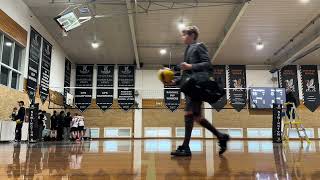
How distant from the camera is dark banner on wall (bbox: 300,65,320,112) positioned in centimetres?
1770

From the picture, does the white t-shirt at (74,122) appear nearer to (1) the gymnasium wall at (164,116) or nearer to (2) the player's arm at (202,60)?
(1) the gymnasium wall at (164,116)

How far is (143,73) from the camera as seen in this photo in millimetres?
18641

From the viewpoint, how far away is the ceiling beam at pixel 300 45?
1252cm

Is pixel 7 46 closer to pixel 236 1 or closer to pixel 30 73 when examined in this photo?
pixel 30 73

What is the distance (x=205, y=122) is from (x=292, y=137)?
14.7 meters

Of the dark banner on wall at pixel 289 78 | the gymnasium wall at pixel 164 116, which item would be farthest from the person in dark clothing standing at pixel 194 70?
the dark banner on wall at pixel 289 78

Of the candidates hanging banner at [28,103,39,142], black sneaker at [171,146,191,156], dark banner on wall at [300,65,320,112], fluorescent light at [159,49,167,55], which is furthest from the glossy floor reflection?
dark banner on wall at [300,65,320,112]

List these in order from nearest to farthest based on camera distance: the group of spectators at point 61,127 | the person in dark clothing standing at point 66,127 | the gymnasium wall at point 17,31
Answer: the gymnasium wall at point 17,31 < the group of spectators at point 61,127 < the person in dark clothing standing at point 66,127

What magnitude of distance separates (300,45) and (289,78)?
4055 mm

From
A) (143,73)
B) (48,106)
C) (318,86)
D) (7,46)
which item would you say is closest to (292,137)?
(318,86)

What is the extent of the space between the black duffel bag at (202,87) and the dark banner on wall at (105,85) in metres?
14.7

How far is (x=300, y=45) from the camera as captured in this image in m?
14.3

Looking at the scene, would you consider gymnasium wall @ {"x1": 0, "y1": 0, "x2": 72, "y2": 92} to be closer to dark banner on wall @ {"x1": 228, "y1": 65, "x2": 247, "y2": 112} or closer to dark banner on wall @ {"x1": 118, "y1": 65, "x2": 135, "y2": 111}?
dark banner on wall @ {"x1": 118, "y1": 65, "x2": 135, "y2": 111}

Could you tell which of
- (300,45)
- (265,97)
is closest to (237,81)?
(265,97)
